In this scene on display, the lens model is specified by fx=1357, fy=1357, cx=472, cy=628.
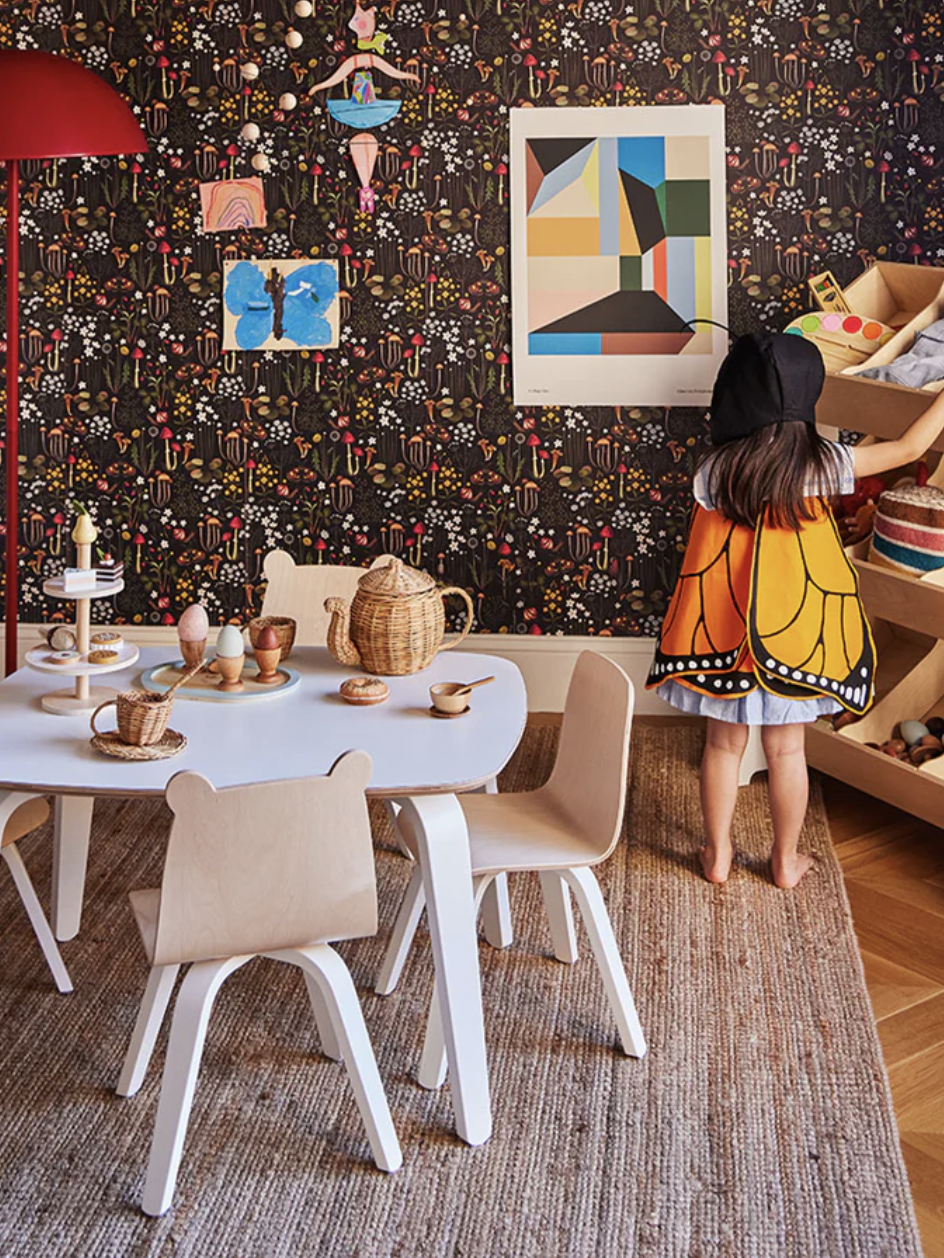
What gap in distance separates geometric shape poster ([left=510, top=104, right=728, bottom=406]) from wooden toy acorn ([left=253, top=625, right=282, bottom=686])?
1.97 meters

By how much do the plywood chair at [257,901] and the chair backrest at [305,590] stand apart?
115 cm

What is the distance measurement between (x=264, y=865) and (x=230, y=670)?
2.07 ft

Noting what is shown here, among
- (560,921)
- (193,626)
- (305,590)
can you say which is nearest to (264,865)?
(193,626)

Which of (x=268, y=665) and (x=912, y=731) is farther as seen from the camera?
(x=912, y=731)

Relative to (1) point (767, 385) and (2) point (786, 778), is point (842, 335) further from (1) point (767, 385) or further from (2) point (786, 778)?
(2) point (786, 778)

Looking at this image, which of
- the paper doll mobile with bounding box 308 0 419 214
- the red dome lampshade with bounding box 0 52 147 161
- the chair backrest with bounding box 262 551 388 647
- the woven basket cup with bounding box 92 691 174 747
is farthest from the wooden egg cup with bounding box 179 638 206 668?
the paper doll mobile with bounding box 308 0 419 214

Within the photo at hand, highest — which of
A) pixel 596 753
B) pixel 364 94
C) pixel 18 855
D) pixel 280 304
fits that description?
pixel 364 94

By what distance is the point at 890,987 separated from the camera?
268 centimetres

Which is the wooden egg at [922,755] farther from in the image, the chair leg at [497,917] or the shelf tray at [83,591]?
the shelf tray at [83,591]

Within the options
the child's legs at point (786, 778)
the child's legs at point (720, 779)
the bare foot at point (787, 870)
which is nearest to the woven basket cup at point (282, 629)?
the child's legs at point (720, 779)

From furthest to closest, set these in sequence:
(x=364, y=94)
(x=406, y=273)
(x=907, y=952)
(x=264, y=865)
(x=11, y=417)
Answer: (x=406, y=273), (x=364, y=94), (x=11, y=417), (x=907, y=952), (x=264, y=865)

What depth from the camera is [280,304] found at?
13.8 ft

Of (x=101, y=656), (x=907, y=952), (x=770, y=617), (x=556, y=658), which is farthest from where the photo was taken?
(x=556, y=658)

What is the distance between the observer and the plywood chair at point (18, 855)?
2.39 m
